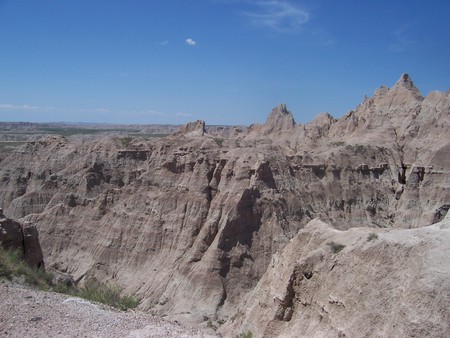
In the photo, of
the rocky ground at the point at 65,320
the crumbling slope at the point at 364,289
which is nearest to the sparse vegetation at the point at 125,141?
the crumbling slope at the point at 364,289

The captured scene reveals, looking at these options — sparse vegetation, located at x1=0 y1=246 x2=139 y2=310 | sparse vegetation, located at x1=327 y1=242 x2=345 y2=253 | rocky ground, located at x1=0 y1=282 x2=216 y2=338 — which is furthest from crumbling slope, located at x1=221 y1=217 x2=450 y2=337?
sparse vegetation, located at x1=0 y1=246 x2=139 y2=310

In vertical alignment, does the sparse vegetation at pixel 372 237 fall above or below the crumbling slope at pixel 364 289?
above

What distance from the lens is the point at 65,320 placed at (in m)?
16.5

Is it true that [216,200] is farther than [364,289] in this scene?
Yes

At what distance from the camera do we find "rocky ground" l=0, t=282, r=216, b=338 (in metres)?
15.5

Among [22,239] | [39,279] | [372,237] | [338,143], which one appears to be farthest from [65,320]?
[338,143]

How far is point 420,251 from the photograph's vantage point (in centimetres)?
1512

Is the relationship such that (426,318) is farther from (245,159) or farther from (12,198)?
(12,198)

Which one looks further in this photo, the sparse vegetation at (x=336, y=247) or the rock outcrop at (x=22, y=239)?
the rock outcrop at (x=22, y=239)

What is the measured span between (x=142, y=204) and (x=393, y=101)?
1436 inches

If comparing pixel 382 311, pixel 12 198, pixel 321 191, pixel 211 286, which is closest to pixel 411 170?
pixel 321 191

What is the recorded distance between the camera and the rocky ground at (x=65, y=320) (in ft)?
51.0

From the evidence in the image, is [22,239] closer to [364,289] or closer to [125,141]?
[364,289]

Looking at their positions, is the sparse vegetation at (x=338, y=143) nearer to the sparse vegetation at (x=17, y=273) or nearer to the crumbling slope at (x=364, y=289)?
the crumbling slope at (x=364, y=289)
